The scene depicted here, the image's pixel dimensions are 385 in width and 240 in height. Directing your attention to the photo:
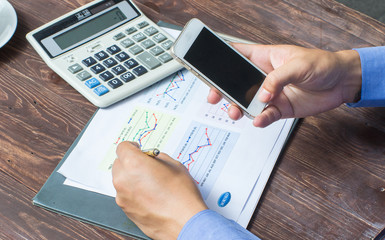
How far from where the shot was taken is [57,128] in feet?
1.91

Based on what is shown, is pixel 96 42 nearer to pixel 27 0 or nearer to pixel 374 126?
pixel 27 0

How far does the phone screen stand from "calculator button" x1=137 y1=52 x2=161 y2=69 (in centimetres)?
12

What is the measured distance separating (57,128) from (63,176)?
83 mm

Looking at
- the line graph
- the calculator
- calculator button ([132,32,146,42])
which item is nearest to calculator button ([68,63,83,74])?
the calculator

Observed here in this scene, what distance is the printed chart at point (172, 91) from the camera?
1.98 ft

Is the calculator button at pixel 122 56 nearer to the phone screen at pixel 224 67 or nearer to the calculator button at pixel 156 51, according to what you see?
the calculator button at pixel 156 51

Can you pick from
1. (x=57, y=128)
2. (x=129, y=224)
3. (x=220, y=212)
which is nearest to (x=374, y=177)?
(x=220, y=212)

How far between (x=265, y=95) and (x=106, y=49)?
27 cm

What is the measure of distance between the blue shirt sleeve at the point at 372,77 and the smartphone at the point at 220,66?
0.16 metres

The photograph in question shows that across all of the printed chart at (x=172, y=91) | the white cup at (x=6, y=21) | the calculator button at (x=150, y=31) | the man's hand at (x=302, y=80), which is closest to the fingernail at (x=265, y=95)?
the man's hand at (x=302, y=80)

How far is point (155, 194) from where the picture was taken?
481mm

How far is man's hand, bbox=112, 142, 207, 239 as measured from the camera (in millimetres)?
472

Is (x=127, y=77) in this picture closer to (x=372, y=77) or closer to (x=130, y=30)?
(x=130, y=30)

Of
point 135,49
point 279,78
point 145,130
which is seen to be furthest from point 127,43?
point 279,78
